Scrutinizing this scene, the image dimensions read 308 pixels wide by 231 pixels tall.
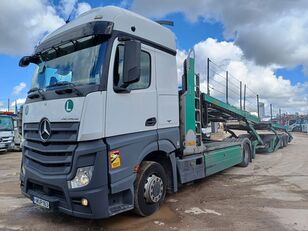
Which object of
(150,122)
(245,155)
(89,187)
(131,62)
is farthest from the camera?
(245,155)

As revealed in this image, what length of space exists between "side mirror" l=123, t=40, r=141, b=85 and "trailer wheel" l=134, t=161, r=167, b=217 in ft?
5.32

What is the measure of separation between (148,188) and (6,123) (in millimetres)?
15309

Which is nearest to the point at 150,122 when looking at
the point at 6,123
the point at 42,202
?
the point at 42,202

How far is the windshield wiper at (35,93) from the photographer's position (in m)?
5.18

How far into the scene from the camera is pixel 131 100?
504 cm

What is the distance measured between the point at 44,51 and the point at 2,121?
14.1 m

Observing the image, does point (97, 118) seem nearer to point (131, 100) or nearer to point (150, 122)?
point (131, 100)

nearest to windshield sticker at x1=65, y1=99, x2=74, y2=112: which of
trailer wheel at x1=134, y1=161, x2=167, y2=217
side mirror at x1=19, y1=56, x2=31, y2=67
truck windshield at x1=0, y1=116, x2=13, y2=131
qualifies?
trailer wheel at x1=134, y1=161, x2=167, y2=217

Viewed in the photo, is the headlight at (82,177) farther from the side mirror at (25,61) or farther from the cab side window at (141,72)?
the side mirror at (25,61)

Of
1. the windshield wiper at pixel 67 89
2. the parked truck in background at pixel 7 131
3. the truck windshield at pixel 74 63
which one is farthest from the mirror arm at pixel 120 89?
the parked truck in background at pixel 7 131

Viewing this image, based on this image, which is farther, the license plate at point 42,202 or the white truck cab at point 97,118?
the license plate at point 42,202

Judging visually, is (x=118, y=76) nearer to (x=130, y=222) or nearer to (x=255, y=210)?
(x=130, y=222)

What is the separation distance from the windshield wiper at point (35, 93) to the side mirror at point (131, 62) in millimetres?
1565

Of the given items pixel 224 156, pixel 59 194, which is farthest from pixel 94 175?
pixel 224 156
